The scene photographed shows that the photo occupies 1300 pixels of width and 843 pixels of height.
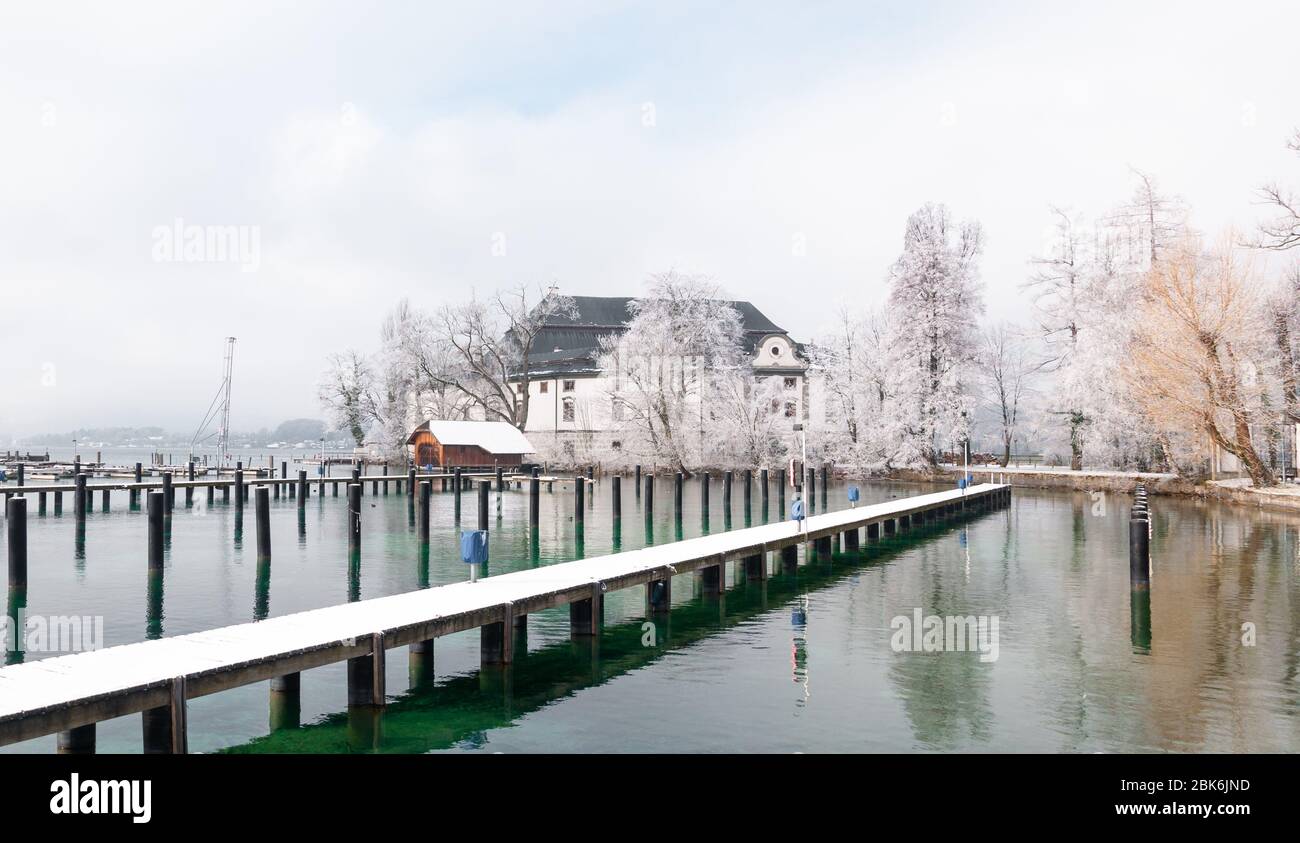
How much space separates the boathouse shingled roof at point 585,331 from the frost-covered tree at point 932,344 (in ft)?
85.5

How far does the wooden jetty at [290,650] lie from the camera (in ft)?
30.0

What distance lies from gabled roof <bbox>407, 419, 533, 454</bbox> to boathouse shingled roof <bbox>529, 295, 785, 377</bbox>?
63.9 ft

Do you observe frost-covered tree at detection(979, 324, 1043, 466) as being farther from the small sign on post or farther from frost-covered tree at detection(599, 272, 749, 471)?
the small sign on post

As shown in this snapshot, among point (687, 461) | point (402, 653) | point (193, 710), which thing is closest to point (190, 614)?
point (402, 653)

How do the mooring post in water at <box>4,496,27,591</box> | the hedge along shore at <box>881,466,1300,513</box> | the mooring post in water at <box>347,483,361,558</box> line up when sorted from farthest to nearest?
the hedge along shore at <box>881,466,1300,513</box> < the mooring post in water at <box>347,483,361,558</box> < the mooring post in water at <box>4,496,27,591</box>

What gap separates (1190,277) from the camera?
40719 mm

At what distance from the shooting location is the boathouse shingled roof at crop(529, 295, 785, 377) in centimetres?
8756

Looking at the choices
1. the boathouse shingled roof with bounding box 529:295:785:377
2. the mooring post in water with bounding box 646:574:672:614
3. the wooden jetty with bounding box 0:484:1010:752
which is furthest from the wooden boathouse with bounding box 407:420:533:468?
the wooden jetty with bounding box 0:484:1010:752

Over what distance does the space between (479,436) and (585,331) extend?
107 ft

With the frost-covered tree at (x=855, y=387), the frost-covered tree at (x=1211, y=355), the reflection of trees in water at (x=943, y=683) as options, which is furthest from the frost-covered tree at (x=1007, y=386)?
the reflection of trees in water at (x=943, y=683)

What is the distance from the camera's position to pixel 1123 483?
50.6 m

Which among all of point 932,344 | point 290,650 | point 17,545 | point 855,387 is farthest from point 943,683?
point 855,387

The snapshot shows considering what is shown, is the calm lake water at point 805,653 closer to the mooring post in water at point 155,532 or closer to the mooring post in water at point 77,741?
the mooring post in water at point 155,532
